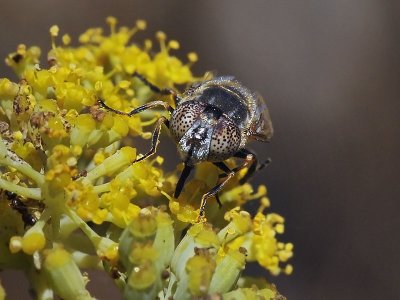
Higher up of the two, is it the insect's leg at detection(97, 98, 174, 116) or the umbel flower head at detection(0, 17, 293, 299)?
the insect's leg at detection(97, 98, 174, 116)

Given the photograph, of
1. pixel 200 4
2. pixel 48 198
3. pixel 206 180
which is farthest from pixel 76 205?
pixel 200 4

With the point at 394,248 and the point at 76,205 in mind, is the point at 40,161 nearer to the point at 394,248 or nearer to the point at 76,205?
the point at 76,205

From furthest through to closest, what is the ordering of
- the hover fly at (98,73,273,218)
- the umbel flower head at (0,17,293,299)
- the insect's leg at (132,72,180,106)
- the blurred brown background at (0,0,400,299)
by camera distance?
the blurred brown background at (0,0,400,299)
the insect's leg at (132,72,180,106)
the hover fly at (98,73,273,218)
the umbel flower head at (0,17,293,299)

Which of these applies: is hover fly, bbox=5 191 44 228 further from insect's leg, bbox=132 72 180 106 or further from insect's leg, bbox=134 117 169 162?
insect's leg, bbox=132 72 180 106

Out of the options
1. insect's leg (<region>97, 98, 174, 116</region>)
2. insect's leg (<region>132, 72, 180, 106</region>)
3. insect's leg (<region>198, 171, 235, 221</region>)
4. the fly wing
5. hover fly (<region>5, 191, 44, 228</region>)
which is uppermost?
insect's leg (<region>132, 72, 180, 106</region>)

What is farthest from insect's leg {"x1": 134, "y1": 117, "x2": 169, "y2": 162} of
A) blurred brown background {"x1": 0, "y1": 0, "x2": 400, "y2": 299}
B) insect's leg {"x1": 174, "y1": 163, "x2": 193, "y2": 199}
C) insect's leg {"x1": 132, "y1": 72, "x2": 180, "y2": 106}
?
blurred brown background {"x1": 0, "y1": 0, "x2": 400, "y2": 299}

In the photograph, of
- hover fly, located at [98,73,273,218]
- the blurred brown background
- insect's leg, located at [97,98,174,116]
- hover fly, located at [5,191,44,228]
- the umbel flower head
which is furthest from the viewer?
the blurred brown background

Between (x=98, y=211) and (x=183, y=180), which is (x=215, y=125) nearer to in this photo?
(x=183, y=180)
